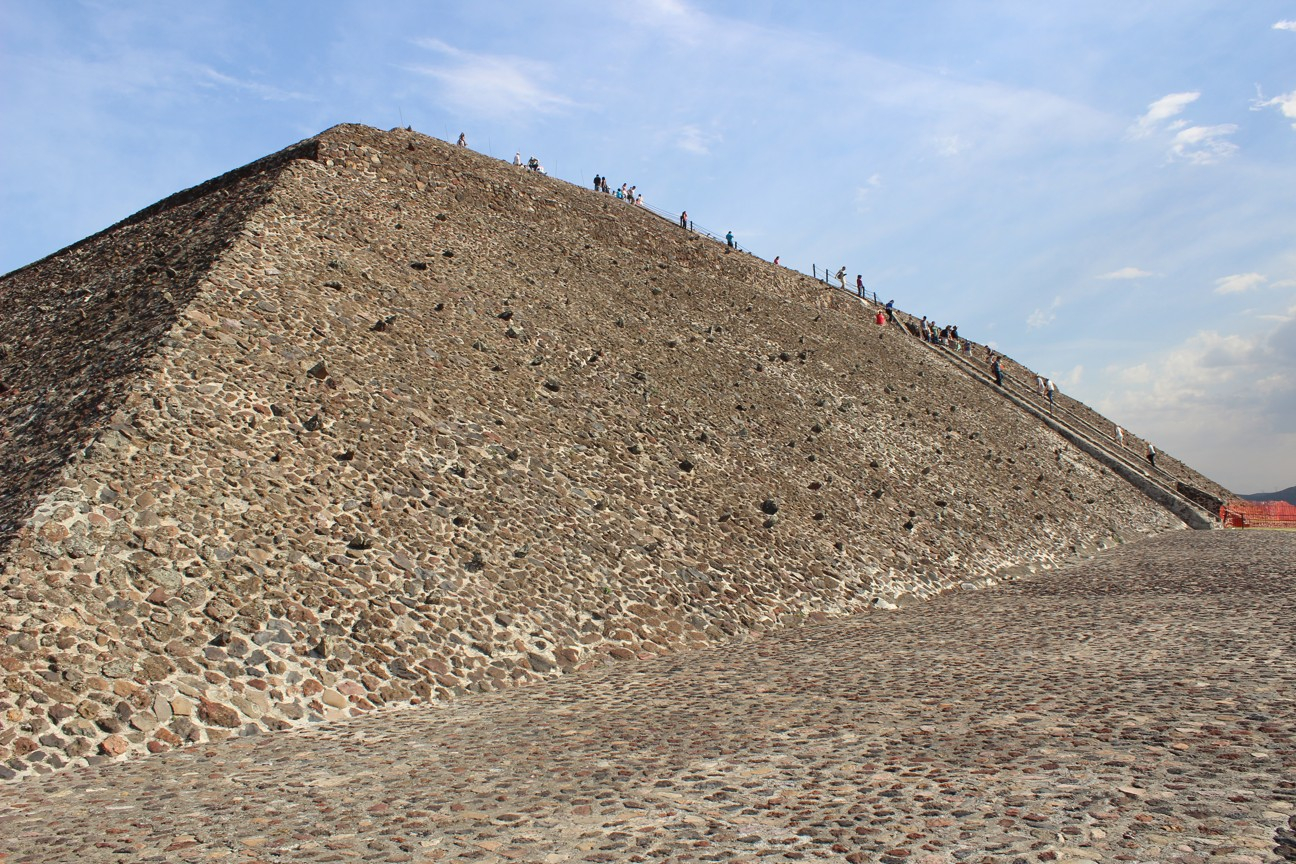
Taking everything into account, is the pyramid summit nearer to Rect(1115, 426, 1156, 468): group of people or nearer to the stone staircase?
the stone staircase

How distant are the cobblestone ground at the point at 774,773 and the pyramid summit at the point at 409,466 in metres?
1.29

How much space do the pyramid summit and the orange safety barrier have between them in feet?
33.6

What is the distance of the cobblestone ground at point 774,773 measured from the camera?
5797 mm

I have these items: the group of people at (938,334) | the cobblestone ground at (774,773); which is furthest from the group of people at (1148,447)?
the cobblestone ground at (774,773)

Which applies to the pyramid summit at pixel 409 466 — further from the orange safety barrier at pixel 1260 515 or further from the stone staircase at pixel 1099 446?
the orange safety barrier at pixel 1260 515

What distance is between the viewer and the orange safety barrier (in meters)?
38.2

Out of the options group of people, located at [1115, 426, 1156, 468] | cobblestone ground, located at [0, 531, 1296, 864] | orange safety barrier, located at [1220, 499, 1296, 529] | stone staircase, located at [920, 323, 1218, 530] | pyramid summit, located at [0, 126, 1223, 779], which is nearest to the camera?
cobblestone ground, located at [0, 531, 1296, 864]

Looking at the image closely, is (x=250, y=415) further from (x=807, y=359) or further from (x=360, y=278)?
(x=807, y=359)

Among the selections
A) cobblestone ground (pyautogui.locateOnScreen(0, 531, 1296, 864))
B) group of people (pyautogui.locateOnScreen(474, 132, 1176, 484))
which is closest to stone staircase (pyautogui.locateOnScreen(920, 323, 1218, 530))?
group of people (pyautogui.locateOnScreen(474, 132, 1176, 484))

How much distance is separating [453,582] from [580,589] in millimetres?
2330

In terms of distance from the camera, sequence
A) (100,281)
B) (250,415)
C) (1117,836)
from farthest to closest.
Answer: (100,281) → (250,415) → (1117,836)

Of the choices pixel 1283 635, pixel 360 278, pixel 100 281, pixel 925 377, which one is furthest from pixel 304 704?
pixel 925 377

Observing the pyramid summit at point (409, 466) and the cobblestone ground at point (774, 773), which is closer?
the cobblestone ground at point (774, 773)

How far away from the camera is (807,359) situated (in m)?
30.6
